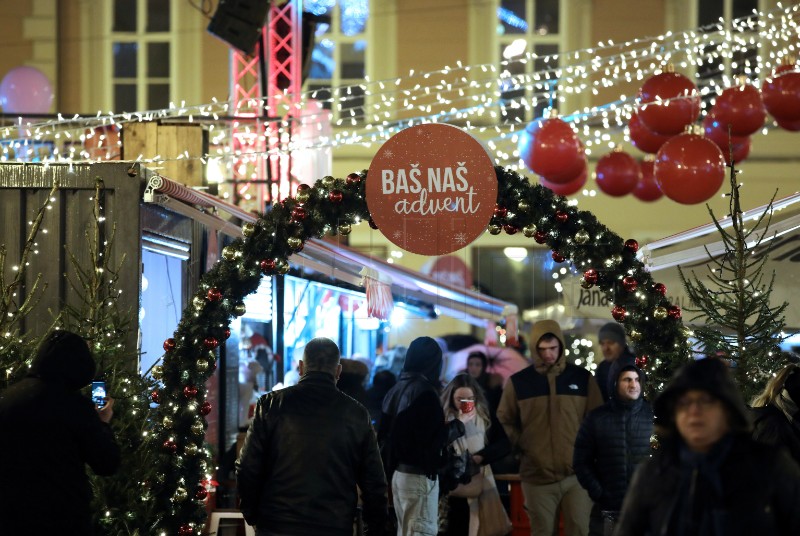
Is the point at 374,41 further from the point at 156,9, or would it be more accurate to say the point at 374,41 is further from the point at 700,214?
the point at 700,214

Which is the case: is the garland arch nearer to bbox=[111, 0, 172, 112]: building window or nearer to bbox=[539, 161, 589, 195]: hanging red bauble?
bbox=[539, 161, 589, 195]: hanging red bauble

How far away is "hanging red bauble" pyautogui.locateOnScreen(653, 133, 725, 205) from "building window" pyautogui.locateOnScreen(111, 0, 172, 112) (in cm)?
1205

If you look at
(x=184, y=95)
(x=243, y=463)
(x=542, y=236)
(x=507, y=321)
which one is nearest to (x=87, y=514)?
Answer: (x=243, y=463)

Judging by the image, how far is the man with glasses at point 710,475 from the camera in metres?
3.65

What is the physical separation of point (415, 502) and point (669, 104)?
4.40 m

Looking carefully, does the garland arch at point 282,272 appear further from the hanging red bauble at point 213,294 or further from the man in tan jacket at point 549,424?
the man in tan jacket at point 549,424

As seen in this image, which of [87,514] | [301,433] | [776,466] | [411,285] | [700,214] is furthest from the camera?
→ [700,214]

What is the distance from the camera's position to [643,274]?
757 centimetres

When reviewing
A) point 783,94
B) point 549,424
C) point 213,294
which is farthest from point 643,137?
point 213,294

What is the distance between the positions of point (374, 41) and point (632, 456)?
45.5 ft

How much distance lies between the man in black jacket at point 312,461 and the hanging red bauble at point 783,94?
18.9 feet

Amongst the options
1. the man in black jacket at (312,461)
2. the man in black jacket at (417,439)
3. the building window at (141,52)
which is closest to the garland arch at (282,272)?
the man in black jacket at (417,439)

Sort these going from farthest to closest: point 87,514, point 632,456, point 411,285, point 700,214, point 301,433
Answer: point 700,214 < point 411,285 < point 632,456 < point 301,433 < point 87,514

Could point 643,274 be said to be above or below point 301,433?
above
